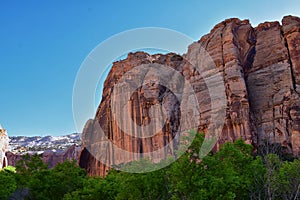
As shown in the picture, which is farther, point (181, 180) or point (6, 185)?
point (6, 185)

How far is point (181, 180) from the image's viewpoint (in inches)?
874

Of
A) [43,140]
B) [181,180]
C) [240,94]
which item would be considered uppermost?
[43,140]

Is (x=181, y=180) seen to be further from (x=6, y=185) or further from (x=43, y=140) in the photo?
(x=43, y=140)

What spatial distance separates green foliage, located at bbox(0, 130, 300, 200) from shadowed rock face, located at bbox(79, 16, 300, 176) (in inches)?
731

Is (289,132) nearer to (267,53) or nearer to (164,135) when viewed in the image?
(267,53)

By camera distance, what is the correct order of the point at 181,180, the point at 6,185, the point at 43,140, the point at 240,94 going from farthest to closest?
the point at 43,140, the point at 240,94, the point at 6,185, the point at 181,180

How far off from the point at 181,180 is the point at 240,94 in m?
31.8

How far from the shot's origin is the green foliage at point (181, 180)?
72.9ft

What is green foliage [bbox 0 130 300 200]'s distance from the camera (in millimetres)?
22219

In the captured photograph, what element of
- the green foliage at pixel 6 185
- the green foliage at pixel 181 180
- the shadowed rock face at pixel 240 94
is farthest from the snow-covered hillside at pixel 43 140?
the green foliage at pixel 6 185

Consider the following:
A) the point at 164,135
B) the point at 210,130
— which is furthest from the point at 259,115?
the point at 164,135

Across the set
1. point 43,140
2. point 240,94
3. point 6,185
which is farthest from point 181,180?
point 43,140

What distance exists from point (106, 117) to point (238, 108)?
31465 millimetres

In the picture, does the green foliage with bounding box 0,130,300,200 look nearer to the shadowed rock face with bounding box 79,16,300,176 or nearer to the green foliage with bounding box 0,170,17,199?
the green foliage with bounding box 0,170,17,199
